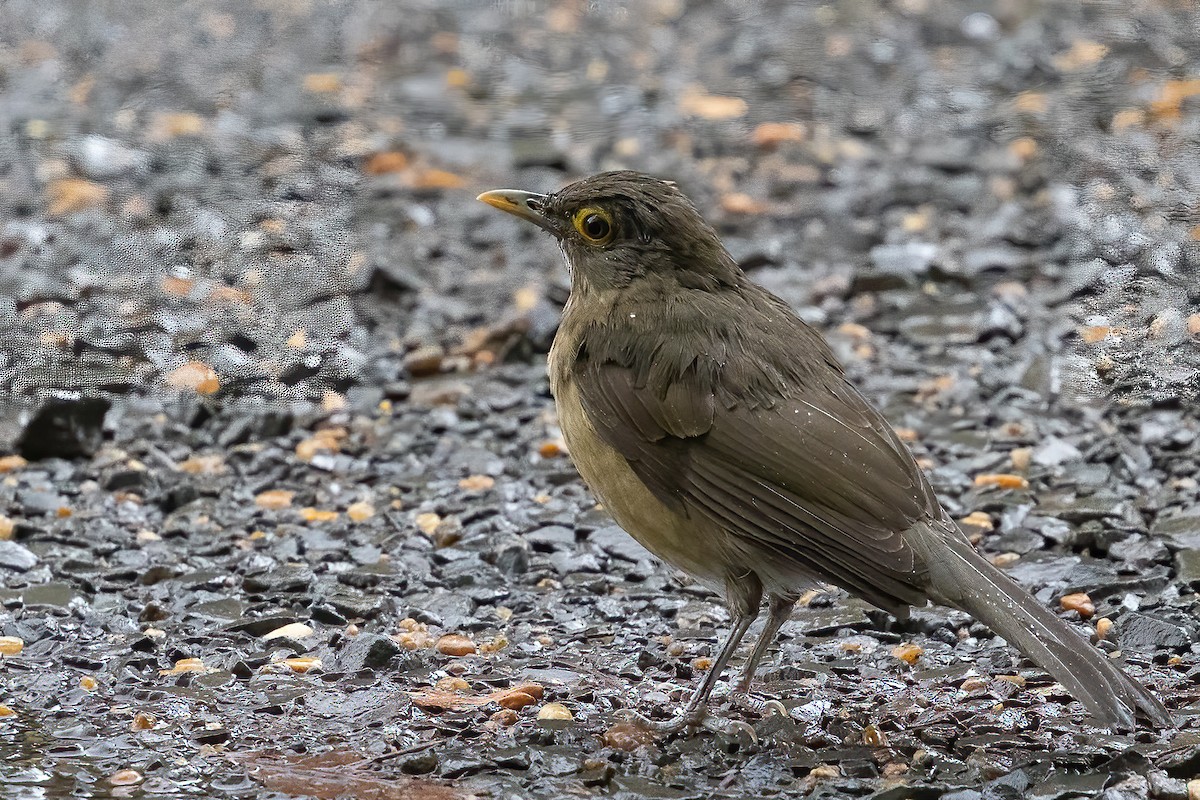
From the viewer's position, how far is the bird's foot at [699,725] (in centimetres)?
508

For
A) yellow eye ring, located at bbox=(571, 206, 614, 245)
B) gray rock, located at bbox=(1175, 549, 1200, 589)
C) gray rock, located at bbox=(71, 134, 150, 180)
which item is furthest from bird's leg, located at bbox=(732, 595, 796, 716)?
gray rock, located at bbox=(71, 134, 150, 180)

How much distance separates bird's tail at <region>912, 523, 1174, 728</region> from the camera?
4551 millimetres

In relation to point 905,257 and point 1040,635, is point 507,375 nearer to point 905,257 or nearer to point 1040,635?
point 905,257

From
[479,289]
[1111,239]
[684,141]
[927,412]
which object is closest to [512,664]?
[927,412]

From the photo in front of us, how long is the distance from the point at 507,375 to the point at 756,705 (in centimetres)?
293

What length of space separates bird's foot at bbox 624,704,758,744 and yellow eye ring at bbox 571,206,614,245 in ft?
5.49

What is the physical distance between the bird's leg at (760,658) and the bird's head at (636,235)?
1.12m

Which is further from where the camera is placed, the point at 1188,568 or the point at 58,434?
the point at 58,434

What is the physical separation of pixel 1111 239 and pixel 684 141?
9.05 ft

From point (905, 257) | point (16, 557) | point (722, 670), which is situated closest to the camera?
point (722, 670)

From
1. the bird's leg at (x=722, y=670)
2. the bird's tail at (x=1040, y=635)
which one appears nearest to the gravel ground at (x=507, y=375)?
the bird's leg at (x=722, y=670)

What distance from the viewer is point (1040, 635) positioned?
15.3 feet

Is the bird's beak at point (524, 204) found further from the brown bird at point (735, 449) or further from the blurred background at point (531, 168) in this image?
the blurred background at point (531, 168)

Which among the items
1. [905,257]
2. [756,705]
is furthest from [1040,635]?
[905,257]
